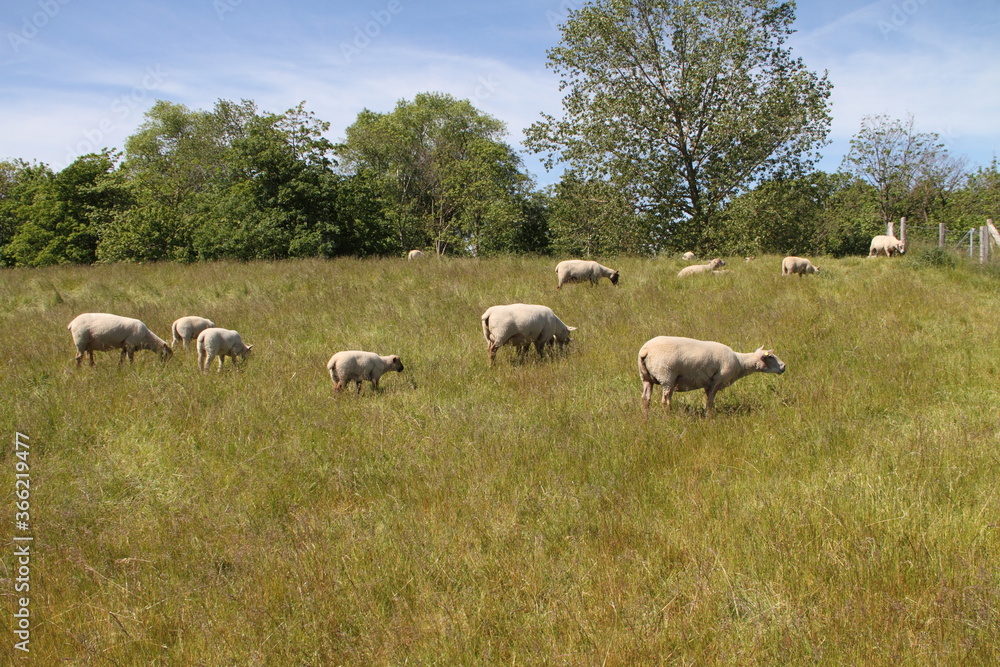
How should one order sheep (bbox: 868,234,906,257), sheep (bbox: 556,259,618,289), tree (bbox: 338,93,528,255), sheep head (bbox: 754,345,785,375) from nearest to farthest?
1. sheep head (bbox: 754,345,785,375)
2. sheep (bbox: 556,259,618,289)
3. sheep (bbox: 868,234,906,257)
4. tree (bbox: 338,93,528,255)

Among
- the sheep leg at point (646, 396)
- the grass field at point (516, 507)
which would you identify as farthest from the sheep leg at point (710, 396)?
the sheep leg at point (646, 396)

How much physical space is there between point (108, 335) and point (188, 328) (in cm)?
139

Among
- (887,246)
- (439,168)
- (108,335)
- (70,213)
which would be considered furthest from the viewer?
(439,168)

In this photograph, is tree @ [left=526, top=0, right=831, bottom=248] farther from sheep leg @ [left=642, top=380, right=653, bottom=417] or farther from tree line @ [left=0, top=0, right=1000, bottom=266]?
sheep leg @ [left=642, top=380, right=653, bottom=417]

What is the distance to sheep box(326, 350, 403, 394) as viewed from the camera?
28.0 feet

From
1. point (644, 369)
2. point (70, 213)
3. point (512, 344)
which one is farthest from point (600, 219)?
point (70, 213)

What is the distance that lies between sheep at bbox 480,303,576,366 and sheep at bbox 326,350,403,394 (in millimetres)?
1936

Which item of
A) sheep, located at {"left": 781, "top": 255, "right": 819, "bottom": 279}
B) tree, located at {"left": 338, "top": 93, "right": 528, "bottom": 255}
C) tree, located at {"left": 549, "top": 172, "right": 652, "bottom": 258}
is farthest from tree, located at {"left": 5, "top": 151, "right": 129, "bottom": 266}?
sheep, located at {"left": 781, "top": 255, "right": 819, "bottom": 279}

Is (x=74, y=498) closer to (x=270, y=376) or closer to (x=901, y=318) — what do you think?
(x=270, y=376)

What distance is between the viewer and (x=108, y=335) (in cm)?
1008

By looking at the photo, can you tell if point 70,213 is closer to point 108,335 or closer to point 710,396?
point 108,335

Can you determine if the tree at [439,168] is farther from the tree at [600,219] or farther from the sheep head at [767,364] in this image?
the sheep head at [767,364]

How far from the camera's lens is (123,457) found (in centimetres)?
634

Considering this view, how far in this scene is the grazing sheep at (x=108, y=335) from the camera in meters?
9.95
